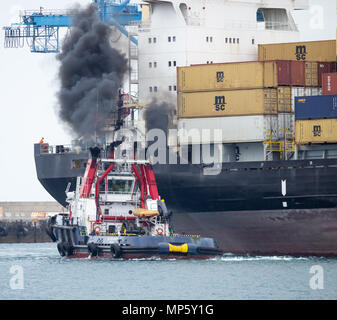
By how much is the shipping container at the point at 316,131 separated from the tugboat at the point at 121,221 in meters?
6.47

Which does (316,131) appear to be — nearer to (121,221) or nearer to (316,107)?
(316,107)

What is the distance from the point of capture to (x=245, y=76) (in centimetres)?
4538

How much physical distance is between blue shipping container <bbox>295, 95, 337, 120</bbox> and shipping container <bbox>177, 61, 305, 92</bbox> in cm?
237

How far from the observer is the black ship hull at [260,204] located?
42.2 metres

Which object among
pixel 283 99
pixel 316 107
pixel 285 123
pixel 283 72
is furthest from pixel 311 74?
pixel 316 107

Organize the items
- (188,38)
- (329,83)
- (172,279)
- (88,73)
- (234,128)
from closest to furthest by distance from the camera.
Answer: (172,279) → (329,83) → (234,128) → (188,38) → (88,73)

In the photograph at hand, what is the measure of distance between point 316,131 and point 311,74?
4333 mm

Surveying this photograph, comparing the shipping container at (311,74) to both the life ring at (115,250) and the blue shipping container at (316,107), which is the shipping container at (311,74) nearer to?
the blue shipping container at (316,107)

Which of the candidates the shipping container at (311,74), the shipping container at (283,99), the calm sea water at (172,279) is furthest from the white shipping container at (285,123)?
the calm sea water at (172,279)

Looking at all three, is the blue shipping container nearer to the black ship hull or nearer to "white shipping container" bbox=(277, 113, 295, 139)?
the black ship hull

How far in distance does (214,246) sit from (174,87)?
13.5 metres

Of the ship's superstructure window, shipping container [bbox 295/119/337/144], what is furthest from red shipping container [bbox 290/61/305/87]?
the ship's superstructure window

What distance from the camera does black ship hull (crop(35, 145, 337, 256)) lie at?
42188 millimetres
